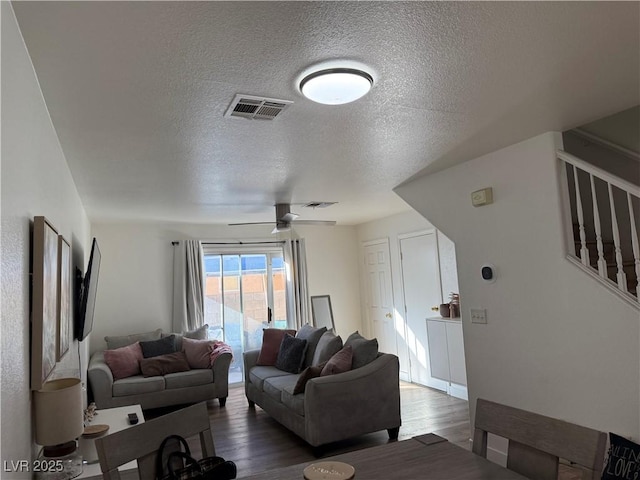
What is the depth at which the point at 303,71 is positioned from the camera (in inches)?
77.0

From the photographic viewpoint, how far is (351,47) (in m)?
1.78

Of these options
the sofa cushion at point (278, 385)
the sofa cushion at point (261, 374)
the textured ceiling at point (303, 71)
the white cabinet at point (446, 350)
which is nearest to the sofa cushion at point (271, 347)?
the sofa cushion at point (261, 374)

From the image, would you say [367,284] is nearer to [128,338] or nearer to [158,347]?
[158,347]

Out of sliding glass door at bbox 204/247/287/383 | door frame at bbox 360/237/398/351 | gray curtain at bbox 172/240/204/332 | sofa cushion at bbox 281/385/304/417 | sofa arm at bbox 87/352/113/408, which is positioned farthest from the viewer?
door frame at bbox 360/237/398/351

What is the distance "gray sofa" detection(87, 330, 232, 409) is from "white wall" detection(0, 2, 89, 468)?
3.55 m

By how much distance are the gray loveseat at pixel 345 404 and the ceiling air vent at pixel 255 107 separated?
2.32 m

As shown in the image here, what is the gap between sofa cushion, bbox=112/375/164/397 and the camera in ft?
16.1

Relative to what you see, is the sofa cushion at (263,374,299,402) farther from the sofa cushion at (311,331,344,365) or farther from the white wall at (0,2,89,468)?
the white wall at (0,2,89,468)

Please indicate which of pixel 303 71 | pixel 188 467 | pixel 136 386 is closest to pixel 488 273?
pixel 303 71

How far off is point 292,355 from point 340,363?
114 cm

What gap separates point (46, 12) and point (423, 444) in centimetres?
211

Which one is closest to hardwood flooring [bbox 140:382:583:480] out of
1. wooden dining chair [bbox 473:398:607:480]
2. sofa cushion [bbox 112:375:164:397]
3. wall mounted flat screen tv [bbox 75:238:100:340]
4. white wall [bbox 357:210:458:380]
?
sofa cushion [bbox 112:375:164:397]

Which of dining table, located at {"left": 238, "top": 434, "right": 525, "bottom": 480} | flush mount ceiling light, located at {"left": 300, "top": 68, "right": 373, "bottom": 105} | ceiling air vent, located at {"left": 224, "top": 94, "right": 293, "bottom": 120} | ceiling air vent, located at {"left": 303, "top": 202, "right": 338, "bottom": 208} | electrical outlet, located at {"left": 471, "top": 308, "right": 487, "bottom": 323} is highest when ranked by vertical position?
ceiling air vent, located at {"left": 303, "top": 202, "right": 338, "bottom": 208}

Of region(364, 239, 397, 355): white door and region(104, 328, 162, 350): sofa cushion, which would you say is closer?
region(104, 328, 162, 350): sofa cushion
